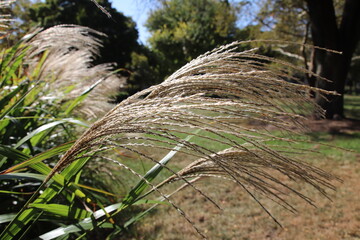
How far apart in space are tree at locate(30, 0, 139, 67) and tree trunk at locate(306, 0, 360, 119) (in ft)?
36.6

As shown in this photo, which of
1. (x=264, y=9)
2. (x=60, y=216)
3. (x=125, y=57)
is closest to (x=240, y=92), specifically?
(x=60, y=216)

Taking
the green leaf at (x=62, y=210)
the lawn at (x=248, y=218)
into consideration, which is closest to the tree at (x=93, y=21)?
the lawn at (x=248, y=218)

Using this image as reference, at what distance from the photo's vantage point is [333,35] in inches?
367

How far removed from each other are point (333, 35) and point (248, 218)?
826cm

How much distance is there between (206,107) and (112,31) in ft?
72.5

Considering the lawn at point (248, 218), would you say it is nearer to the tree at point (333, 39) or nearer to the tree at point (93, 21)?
the tree at point (333, 39)

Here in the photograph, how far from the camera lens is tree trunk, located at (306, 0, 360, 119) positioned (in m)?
9.20

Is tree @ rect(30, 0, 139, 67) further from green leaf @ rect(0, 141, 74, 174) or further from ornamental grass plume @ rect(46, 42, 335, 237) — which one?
ornamental grass plume @ rect(46, 42, 335, 237)

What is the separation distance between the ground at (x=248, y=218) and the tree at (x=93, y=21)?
14367 mm

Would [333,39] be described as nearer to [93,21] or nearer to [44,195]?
[44,195]

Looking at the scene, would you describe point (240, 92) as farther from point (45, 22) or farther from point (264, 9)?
point (45, 22)

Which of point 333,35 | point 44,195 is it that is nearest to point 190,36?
point 333,35

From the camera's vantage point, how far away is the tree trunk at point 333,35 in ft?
30.2

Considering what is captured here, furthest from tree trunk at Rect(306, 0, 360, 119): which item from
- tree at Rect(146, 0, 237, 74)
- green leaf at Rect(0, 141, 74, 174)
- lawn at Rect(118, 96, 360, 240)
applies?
tree at Rect(146, 0, 237, 74)
